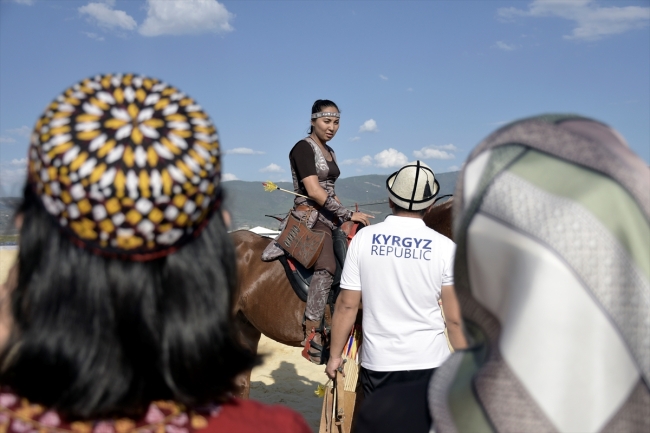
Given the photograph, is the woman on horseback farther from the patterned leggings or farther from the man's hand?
the man's hand

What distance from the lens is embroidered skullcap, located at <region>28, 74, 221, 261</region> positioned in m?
0.83

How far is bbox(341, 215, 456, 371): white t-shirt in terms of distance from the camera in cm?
294

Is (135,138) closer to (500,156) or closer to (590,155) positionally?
(500,156)

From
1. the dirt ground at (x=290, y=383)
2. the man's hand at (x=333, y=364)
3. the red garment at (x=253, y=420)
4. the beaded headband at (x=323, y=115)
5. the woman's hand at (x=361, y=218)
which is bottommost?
the dirt ground at (x=290, y=383)

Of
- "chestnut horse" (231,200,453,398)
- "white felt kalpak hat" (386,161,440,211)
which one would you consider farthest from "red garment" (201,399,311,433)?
"chestnut horse" (231,200,453,398)

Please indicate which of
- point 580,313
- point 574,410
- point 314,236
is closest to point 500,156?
point 580,313

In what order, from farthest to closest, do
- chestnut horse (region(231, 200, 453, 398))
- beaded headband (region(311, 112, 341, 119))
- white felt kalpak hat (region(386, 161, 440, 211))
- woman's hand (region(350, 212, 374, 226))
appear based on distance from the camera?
chestnut horse (region(231, 200, 453, 398)) → beaded headband (region(311, 112, 341, 119)) → woman's hand (region(350, 212, 374, 226)) → white felt kalpak hat (region(386, 161, 440, 211))

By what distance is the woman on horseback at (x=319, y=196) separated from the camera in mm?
4805

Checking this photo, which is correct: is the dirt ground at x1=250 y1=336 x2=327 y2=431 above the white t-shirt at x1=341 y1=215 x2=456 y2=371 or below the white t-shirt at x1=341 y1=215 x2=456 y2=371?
below

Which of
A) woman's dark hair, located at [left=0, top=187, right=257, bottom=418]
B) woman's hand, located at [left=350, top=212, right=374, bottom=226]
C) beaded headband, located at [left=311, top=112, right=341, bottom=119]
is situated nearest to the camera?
woman's dark hair, located at [left=0, top=187, right=257, bottom=418]

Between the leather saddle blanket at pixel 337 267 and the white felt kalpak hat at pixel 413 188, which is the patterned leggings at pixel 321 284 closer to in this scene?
the leather saddle blanket at pixel 337 267

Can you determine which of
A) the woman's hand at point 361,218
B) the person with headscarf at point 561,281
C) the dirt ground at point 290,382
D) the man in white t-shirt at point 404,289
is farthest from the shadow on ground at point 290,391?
the person with headscarf at point 561,281

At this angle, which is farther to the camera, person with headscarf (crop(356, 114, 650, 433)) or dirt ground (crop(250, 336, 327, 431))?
dirt ground (crop(250, 336, 327, 431))

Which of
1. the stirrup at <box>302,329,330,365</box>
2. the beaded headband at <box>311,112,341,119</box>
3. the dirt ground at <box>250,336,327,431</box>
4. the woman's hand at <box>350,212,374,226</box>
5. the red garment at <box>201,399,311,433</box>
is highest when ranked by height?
the beaded headband at <box>311,112,341,119</box>
